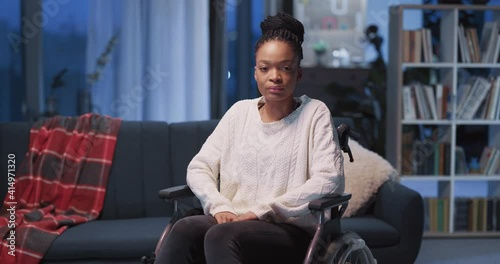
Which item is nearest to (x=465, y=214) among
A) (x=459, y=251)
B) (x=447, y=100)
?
(x=459, y=251)

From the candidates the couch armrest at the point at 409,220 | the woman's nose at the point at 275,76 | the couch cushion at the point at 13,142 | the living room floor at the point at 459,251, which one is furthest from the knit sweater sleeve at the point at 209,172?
the living room floor at the point at 459,251

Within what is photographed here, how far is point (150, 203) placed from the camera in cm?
347

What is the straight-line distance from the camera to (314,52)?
5.13m

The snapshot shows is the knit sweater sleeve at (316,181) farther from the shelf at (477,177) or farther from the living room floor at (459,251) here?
the shelf at (477,177)

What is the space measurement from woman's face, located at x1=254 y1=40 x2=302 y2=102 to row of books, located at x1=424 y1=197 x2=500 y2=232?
8.36 ft

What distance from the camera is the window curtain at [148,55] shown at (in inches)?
182

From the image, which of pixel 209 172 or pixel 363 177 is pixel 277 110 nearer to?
pixel 209 172

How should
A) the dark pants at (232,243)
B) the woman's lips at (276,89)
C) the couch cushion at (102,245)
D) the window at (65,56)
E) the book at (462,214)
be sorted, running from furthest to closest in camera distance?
the window at (65,56) < the book at (462,214) < the couch cushion at (102,245) < the woman's lips at (276,89) < the dark pants at (232,243)

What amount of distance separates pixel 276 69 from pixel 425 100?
8.21 ft

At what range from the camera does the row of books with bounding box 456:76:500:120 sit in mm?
4480

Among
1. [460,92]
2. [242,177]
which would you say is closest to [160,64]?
[460,92]

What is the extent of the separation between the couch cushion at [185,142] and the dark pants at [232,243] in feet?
4.51

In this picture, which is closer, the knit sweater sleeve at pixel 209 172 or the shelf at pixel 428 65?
the knit sweater sleeve at pixel 209 172

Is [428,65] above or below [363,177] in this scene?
above
